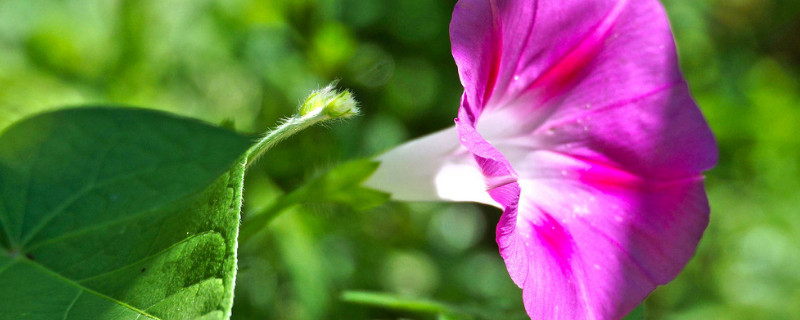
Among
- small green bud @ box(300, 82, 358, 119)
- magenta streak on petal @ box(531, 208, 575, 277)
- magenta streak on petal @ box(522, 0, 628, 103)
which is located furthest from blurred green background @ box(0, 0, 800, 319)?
small green bud @ box(300, 82, 358, 119)

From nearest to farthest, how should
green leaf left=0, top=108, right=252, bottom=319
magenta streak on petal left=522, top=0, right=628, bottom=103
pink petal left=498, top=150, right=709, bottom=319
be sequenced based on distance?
1. green leaf left=0, top=108, right=252, bottom=319
2. pink petal left=498, top=150, right=709, bottom=319
3. magenta streak on petal left=522, top=0, right=628, bottom=103

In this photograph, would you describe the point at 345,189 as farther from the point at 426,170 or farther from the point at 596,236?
the point at 596,236

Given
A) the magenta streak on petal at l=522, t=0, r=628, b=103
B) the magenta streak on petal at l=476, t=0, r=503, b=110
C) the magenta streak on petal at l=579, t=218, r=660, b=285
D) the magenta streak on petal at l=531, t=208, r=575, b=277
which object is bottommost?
the magenta streak on petal at l=579, t=218, r=660, b=285

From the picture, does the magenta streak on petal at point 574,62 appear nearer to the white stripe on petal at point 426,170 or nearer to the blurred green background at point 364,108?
the white stripe on petal at point 426,170

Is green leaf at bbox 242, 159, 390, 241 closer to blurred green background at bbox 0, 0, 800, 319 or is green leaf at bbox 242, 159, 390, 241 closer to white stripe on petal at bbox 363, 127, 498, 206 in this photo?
white stripe on petal at bbox 363, 127, 498, 206

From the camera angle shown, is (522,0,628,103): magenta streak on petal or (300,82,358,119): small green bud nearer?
(300,82,358,119): small green bud

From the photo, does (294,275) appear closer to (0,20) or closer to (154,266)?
(0,20)

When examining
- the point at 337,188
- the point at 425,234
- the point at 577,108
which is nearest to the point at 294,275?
the point at 425,234

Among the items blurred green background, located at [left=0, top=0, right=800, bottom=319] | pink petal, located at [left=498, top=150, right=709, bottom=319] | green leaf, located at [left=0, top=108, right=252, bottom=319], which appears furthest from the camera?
blurred green background, located at [left=0, top=0, right=800, bottom=319]

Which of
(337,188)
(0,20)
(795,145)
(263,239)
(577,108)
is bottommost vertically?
(795,145)
